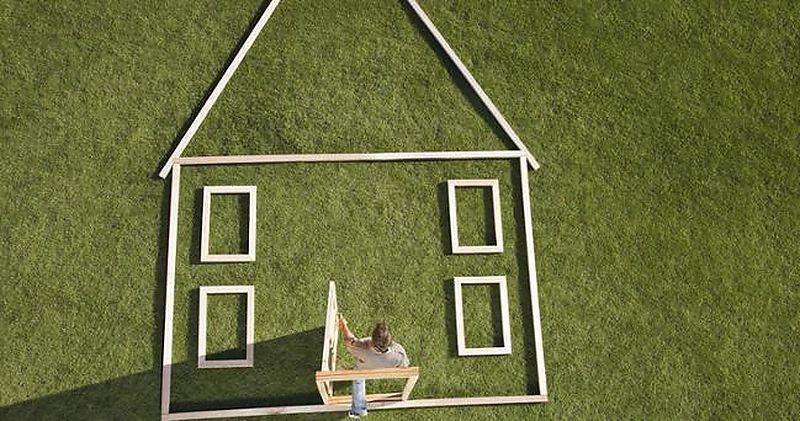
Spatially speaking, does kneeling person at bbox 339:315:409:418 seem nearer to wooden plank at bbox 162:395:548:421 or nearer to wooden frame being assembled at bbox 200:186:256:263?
wooden plank at bbox 162:395:548:421

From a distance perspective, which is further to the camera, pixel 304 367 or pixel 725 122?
pixel 725 122

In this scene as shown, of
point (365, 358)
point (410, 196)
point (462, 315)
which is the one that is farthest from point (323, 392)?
point (410, 196)

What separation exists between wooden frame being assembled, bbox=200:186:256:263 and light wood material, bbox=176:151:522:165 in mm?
277

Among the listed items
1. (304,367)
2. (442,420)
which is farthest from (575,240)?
(304,367)

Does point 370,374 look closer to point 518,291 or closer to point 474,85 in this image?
point 518,291

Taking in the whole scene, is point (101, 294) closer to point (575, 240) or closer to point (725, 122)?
point (575, 240)

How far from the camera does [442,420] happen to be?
6059 mm

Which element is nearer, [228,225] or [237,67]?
[228,225]

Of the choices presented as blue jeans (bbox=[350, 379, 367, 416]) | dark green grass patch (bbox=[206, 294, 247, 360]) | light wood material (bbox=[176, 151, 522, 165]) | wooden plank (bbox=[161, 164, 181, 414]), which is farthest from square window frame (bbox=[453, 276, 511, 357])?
wooden plank (bbox=[161, 164, 181, 414])

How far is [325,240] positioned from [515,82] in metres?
2.62

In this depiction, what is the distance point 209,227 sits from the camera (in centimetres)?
625

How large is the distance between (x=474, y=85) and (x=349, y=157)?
4.97ft

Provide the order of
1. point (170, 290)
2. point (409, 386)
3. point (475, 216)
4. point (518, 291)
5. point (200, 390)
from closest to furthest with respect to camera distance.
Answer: point (409, 386) < point (200, 390) < point (170, 290) < point (518, 291) < point (475, 216)

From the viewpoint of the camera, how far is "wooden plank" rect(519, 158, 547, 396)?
6.14m
